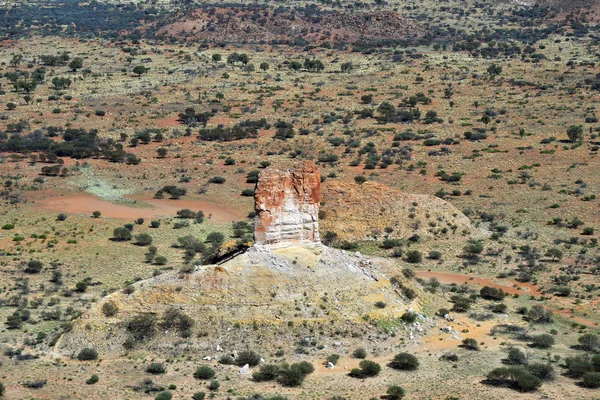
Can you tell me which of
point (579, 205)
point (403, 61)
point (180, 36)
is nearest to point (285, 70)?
point (403, 61)

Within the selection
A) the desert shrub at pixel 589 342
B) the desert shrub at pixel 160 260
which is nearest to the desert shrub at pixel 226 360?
the desert shrub at pixel 589 342

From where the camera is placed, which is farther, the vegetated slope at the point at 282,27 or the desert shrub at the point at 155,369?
the vegetated slope at the point at 282,27

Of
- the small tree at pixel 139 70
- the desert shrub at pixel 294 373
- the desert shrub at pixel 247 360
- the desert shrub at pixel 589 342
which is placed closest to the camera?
the desert shrub at pixel 294 373

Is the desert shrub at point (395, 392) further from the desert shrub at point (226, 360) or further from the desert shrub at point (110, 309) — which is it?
the desert shrub at point (110, 309)

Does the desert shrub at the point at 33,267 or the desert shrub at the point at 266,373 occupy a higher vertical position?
the desert shrub at the point at 266,373

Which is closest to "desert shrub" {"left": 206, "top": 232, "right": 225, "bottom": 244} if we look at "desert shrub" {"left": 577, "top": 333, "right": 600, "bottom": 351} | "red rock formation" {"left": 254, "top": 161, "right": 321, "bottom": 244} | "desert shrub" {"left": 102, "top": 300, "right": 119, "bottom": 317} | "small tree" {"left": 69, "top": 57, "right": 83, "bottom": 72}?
"red rock formation" {"left": 254, "top": 161, "right": 321, "bottom": 244}

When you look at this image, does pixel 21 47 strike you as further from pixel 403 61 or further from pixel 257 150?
pixel 257 150
